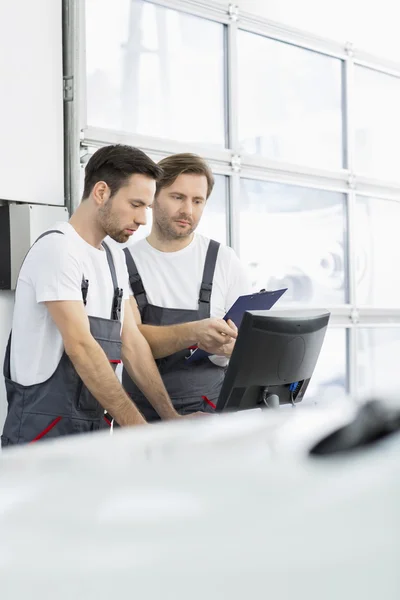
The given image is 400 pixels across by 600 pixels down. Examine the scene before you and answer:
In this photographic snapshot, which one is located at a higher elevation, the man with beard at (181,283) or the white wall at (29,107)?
the white wall at (29,107)

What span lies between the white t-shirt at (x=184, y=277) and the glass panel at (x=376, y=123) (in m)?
2.21

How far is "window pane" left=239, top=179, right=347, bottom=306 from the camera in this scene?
13.4 feet

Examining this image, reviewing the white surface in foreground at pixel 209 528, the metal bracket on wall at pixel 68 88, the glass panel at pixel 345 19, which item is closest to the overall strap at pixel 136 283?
the metal bracket on wall at pixel 68 88

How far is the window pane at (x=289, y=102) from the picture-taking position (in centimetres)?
408

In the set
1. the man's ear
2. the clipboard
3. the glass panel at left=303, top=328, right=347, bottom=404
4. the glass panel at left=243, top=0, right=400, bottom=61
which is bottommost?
the glass panel at left=303, top=328, right=347, bottom=404

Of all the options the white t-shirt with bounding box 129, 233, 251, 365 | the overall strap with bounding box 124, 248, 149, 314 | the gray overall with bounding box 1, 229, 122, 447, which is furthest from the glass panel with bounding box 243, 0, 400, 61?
A: the gray overall with bounding box 1, 229, 122, 447

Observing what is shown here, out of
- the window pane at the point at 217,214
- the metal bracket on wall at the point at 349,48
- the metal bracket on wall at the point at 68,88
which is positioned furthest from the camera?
the metal bracket on wall at the point at 349,48

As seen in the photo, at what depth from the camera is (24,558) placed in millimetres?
297

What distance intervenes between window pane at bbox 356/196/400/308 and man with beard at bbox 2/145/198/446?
8.33 ft

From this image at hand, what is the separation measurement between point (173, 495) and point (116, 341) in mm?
2074

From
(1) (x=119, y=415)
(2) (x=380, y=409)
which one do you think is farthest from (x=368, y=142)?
(2) (x=380, y=409)

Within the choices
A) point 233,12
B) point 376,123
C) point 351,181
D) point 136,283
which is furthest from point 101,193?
point 376,123

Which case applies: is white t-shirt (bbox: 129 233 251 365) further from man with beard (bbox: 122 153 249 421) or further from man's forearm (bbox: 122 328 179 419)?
man's forearm (bbox: 122 328 179 419)

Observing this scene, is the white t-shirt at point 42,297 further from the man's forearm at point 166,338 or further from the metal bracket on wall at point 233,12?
the metal bracket on wall at point 233,12
